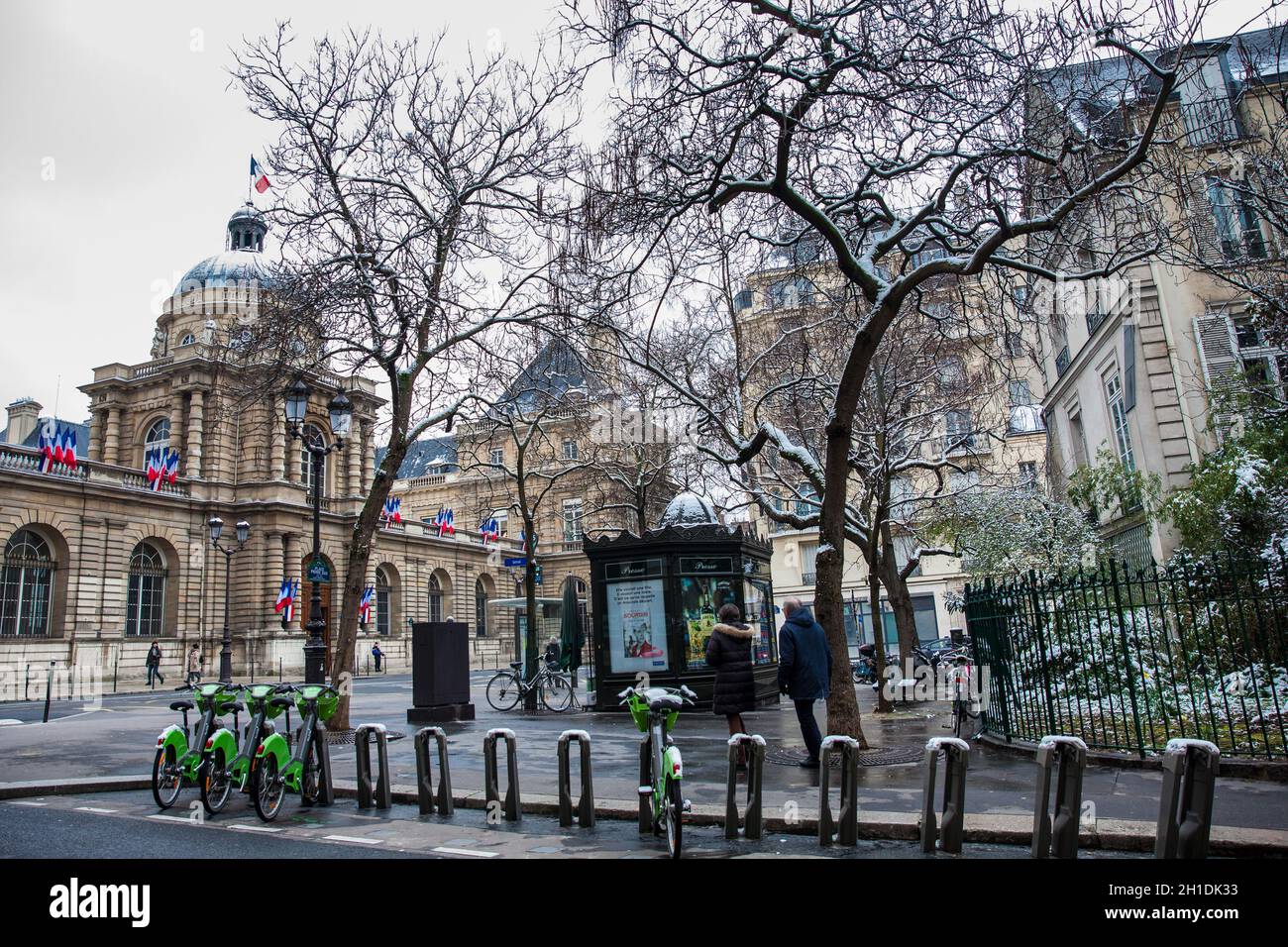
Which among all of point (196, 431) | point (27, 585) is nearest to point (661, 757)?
point (27, 585)

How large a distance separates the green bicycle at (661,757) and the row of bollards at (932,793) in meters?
0.33

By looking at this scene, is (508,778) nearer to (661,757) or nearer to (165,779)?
(661,757)

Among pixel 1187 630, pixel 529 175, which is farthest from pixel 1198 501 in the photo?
pixel 529 175

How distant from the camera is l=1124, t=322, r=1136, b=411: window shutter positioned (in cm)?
1864

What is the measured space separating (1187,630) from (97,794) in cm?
1544

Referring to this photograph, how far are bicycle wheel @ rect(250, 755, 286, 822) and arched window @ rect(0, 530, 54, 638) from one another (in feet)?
118

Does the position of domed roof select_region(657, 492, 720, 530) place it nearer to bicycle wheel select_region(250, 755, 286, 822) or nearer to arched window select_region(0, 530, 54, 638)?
bicycle wheel select_region(250, 755, 286, 822)

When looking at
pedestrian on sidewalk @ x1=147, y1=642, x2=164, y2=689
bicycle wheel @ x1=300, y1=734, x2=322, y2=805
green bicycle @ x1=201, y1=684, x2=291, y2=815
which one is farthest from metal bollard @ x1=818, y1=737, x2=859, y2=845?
pedestrian on sidewalk @ x1=147, y1=642, x2=164, y2=689

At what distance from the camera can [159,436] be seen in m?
48.8

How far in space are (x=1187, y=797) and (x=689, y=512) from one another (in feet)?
46.8

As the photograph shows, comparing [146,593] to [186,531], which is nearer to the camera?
[146,593]

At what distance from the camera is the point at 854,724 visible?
33.3 feet
